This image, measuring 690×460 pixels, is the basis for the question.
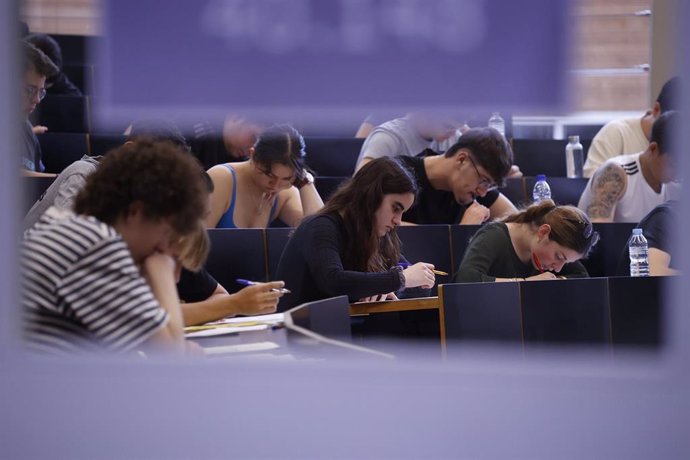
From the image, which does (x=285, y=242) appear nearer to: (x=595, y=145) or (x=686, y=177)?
(x=595, y=145)

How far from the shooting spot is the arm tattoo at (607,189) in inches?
156

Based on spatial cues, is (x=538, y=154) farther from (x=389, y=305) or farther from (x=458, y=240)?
(x=389, y=305)

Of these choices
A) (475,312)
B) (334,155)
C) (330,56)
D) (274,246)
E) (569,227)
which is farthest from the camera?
(334,155)

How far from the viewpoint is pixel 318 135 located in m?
4.83

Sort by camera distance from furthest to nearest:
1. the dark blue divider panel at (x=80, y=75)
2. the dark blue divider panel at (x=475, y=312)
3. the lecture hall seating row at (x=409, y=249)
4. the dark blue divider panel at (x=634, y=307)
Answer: the dark blue divider panel at (x=80, y=75) → the lecture hall seating row at (x=409, y=249) → the dark blue divider panel at (x=634, y=307) → the dark blue divider panel at (x=475, y=312)

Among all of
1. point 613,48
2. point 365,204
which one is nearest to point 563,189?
point 365,204

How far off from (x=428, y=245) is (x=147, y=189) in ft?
7.48

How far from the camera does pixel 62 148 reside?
421cm

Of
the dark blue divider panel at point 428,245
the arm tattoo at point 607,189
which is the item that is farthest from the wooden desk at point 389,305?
the arm tattoo at point 607,189

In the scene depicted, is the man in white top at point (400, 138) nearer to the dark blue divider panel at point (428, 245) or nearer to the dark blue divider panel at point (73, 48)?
the dark blue divider panel at point (428, 245)

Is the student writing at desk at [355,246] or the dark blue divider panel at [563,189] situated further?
the dark blue divider panel at [563,189]

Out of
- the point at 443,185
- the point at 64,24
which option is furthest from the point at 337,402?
the point at 64,24

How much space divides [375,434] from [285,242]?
7.32 feet

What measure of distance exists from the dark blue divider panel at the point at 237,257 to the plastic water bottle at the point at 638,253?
1.36 meters
